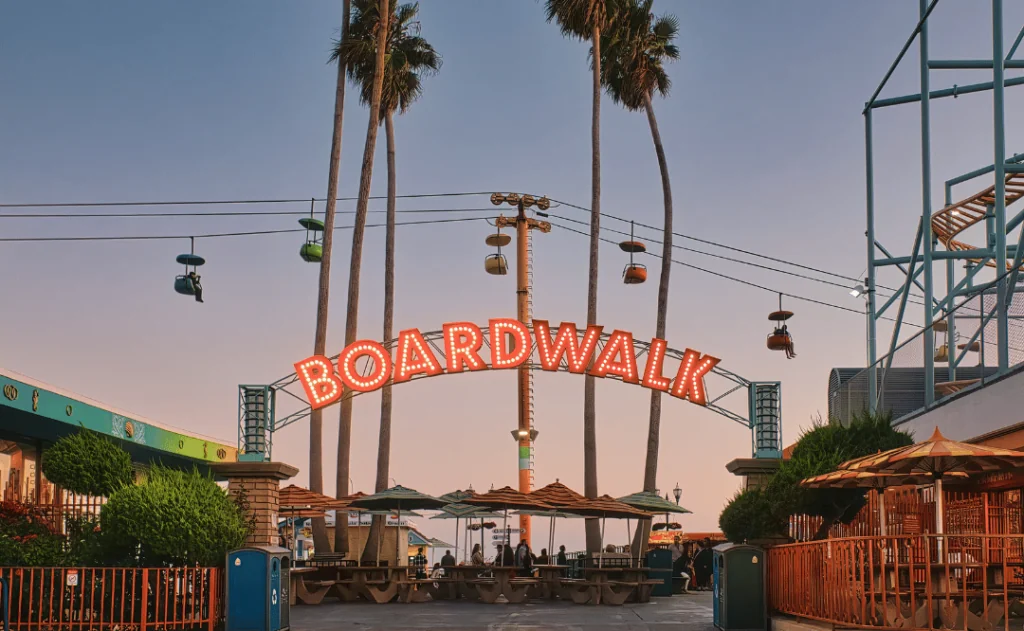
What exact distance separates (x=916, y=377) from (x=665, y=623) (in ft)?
26.4

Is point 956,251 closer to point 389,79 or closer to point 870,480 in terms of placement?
point 870,480

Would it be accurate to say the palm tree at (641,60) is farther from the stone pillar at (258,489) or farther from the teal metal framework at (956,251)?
the stone pillar at (258,489)

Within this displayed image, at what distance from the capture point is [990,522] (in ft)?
63.8

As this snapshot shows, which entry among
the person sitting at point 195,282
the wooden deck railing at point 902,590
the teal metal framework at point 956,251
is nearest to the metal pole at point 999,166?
the teal metal framework at point 956,251

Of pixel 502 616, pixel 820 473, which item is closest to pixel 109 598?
pixel 502 616

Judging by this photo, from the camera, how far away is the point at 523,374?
3117cm

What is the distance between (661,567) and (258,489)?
12.0 metres

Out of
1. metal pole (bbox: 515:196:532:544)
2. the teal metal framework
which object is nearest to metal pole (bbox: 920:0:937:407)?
the teal metal framework

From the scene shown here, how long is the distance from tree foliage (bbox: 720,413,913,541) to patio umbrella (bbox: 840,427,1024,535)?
9.18 ft

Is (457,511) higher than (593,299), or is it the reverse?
(593,299)

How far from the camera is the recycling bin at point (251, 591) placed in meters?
15.8

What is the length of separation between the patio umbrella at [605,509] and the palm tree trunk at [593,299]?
2.42 m

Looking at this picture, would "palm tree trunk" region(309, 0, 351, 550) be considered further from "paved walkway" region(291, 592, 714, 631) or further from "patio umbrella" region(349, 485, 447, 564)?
"paved walkway" region(291, 592, 714, 631)

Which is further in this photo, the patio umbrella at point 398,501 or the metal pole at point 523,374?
the metal pole at point 523,374
